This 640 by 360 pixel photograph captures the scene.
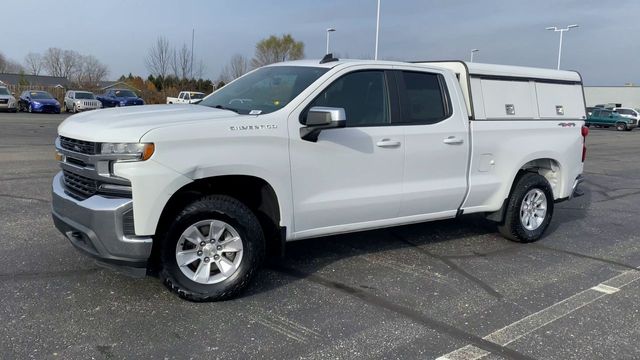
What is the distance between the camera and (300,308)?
421 centimetres

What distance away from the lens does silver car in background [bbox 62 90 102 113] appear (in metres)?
34.6

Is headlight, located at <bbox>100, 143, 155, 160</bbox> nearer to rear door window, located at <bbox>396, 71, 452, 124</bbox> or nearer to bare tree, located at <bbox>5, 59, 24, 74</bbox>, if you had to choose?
rear door window, located at <bbox>396, 71, 452, 124</bbox>

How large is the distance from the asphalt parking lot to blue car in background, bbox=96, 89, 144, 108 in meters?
32.1

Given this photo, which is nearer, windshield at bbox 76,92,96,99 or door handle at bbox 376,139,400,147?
door handle at bbox 376,139,400,147

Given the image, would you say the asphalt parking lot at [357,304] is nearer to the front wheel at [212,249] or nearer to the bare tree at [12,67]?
the front wheel at [212,249]

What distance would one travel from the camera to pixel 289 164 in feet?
14.5

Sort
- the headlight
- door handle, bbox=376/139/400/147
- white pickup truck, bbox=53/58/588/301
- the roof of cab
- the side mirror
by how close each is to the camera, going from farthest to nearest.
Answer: the roof of cab → door handle, bbox=376/139/400/147 → the side mirror → white pickup truck, bbox=53/58/588/301 → the headlight

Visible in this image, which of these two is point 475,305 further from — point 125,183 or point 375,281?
point 125,183

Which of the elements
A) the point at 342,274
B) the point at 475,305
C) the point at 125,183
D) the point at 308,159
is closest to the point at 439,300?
the point at 475,305

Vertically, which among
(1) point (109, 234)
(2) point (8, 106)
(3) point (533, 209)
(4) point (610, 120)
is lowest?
(4) point (610, 120)

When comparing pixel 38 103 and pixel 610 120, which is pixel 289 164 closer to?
pixel 38 103

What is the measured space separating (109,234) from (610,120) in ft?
151

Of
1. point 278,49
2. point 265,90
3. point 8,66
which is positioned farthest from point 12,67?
point 265,90

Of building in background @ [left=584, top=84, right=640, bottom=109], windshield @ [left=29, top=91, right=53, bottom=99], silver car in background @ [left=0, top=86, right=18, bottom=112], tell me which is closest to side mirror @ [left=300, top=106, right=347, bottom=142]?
silver car in background @ [left=0, top=86, right=18, bottom=112]
